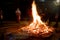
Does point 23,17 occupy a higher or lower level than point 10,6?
lower

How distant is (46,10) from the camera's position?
9.18m

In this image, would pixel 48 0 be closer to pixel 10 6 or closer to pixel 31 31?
pixel 10 6

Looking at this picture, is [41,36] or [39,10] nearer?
[41,36]

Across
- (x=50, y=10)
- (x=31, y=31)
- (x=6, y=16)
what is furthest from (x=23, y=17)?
(x=31, y=31)

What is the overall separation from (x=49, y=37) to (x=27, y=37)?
565 mm

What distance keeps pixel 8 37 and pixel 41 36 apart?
869 millimetres

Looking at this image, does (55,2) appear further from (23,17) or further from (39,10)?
(23,17)

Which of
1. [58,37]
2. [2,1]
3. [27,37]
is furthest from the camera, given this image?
[2,1]

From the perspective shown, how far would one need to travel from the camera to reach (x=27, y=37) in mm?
4488

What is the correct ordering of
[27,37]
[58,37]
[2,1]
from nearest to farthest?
[27,37] < [58,37] < [2,1]

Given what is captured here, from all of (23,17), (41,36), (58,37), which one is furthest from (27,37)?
(23,17)

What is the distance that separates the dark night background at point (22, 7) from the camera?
9047 millimetres

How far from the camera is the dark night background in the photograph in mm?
9047

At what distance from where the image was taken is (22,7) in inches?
367
